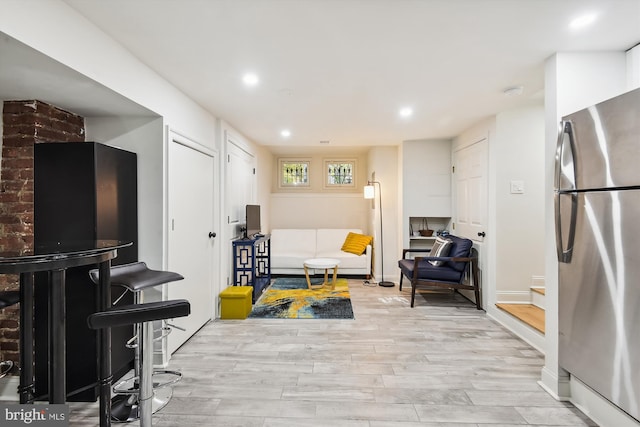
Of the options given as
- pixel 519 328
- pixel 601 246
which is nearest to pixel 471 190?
pixel 519 328

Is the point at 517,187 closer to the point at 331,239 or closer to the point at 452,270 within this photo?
the point at 452,270

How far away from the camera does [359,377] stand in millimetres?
2393

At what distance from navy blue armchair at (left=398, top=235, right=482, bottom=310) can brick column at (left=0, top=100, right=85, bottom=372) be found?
12.4 ft

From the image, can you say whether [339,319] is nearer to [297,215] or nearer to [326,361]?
[326,361]

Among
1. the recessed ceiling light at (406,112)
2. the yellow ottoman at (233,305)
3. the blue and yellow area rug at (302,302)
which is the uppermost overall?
the recessed ceiling light at (406,112)

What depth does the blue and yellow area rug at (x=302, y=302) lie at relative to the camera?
3.79 metres

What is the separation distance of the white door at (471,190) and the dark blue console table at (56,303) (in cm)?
386

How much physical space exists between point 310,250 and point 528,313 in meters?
3.68

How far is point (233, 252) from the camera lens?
420cm

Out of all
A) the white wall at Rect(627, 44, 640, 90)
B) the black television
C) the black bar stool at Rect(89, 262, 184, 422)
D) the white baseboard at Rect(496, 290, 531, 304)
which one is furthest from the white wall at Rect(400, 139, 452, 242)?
the black bar stool at Rect(89, 262, 184, 422)

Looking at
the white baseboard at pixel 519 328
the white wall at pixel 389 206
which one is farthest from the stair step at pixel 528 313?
the white wall at pixel 389 206

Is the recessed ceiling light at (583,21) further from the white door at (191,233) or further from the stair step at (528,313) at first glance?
the white door at (191,233)

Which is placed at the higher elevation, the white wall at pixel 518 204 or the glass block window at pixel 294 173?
the glass block window at pixel 294 173

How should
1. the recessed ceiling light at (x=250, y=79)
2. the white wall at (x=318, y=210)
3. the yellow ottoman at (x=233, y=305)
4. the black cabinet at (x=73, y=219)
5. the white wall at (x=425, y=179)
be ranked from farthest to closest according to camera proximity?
1. the white wall at (x=318, y=210)
2. the white wall at (x=425, y=179)
3. the yellow ottoman at (x=233, y=305)
4. the recessed ceiling light at (x=250, y=79)
5. the black cabinet at (x=73, y=219)
